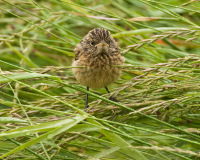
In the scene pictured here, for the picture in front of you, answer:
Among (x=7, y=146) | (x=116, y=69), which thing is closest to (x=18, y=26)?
(x=116, y=69)

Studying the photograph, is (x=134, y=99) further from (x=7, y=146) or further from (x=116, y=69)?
(x=7, y=146)

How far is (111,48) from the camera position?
10.1ft

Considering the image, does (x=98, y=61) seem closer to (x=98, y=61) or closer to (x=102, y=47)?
(x=98, y=61)

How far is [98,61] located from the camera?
297cm

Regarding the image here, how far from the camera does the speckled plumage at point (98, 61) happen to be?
297 cm

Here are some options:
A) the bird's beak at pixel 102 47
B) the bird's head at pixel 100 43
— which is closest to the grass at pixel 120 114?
the bird's head at pixel 100 43

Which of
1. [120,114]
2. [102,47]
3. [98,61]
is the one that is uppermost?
[102,47]

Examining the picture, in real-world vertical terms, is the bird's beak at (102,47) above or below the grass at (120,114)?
above

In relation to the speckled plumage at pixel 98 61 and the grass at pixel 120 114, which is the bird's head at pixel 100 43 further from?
the grass at pixel 120 114

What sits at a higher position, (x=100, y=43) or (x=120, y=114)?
(x=100, y=43)

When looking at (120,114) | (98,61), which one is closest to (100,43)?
(98,61)

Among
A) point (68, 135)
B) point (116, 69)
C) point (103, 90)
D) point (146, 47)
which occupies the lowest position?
point (68, 135)

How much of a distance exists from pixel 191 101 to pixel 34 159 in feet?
3.72

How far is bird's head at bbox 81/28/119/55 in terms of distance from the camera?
299 cm
